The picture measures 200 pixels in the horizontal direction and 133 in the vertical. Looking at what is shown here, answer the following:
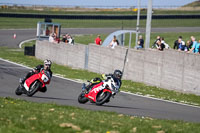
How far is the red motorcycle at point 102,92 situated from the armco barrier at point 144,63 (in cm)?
661

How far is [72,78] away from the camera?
2439 cm

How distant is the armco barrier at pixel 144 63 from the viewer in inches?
795

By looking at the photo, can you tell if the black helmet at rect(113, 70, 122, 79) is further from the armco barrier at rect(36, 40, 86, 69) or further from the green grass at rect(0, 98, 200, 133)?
the armco barrier at rect(36, 40, 86, 69)

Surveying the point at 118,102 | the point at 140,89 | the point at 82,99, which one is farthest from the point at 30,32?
the point at 82,99

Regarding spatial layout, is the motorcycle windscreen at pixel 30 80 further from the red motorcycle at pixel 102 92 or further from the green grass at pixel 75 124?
the green grass at pixel 75 124

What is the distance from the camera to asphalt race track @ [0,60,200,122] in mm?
14227

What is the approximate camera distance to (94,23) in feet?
218

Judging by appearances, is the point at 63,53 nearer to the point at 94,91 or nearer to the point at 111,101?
the point at 111,101

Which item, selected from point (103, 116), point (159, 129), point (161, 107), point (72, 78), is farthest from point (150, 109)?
point (72, 78)

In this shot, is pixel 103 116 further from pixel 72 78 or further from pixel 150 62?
pixel 72 78

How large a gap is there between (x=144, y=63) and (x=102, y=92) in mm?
9060

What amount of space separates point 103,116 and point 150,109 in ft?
15.5

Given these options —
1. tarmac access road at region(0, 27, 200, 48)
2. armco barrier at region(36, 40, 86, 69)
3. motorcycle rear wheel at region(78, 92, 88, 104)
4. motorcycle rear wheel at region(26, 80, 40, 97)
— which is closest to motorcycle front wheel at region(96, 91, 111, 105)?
motorcycle rear wheel at region(78, 92, 88, 104)

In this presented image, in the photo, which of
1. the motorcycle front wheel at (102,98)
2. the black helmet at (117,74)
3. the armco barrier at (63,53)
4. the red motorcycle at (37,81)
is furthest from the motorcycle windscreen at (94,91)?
the armco barrier at (63,53)
